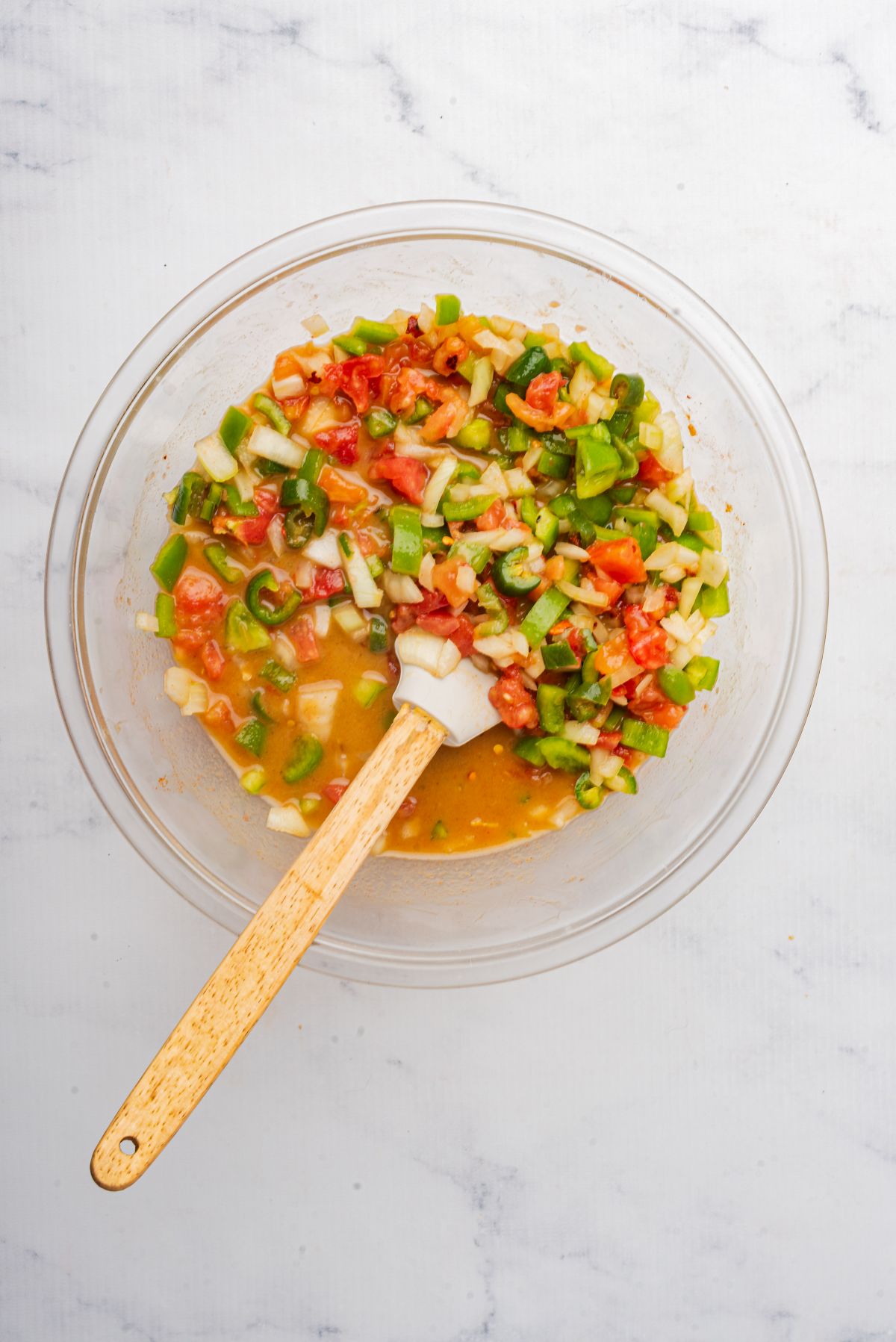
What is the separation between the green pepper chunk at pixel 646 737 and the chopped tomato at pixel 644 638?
14 cm

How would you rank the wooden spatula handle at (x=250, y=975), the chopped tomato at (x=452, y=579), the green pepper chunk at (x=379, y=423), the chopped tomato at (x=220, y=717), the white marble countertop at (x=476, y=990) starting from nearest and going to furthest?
the wooden spatula handle at (x=250, y=975)
the chopped tomato at (x=452, y=579)
the green pepper chunk at (x=379, y=423)
the chopped tomato at (x=220, y=717)
the white marble countertop at (x=476, y=990)

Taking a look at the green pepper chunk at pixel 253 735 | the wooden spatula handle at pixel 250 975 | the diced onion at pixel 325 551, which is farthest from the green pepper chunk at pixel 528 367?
the green pepper chunk at pixel 253 735

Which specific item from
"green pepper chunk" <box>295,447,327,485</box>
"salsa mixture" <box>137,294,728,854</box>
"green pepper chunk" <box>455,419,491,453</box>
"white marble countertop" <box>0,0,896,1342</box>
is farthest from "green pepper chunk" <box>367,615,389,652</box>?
"white marble countertop" <box>0,0,896,1342</box>

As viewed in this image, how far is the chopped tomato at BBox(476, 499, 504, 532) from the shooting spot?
2.23 metres

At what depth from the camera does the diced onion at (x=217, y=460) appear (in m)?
2.27

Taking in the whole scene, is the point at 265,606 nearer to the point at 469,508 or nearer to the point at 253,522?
the point at 253,522

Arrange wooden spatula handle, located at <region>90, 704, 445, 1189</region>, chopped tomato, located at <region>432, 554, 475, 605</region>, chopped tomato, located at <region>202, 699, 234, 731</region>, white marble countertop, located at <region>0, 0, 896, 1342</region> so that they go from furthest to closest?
white marble countertop, located at <region>0, 0, 896, 1342</region> → chopped tomato, located at <region>202, 699, 234, 731</region> → chopped tomato, located at <region>432, 554, 475, 605</region> → wooden spatula handle, located at <region>90, 704, 445, 1189</region>

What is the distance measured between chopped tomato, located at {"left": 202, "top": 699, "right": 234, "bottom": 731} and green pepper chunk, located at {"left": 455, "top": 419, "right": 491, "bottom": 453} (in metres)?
0.83

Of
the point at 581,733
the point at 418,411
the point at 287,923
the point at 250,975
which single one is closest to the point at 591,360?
the point at 418,411

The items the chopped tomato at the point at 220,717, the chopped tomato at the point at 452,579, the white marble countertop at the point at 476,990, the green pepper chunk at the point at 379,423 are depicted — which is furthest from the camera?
the white marble countertop at the point at 476,990

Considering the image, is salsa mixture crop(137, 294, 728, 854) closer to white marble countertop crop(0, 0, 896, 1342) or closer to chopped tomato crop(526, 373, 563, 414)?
chopped tomato crop(526, 373, 563, 414)

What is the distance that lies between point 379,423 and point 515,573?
1.54 ft

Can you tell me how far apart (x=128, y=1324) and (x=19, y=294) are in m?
2.76

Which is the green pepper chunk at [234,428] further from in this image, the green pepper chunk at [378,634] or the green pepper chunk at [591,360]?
the green pepper chunk at [591,360]
